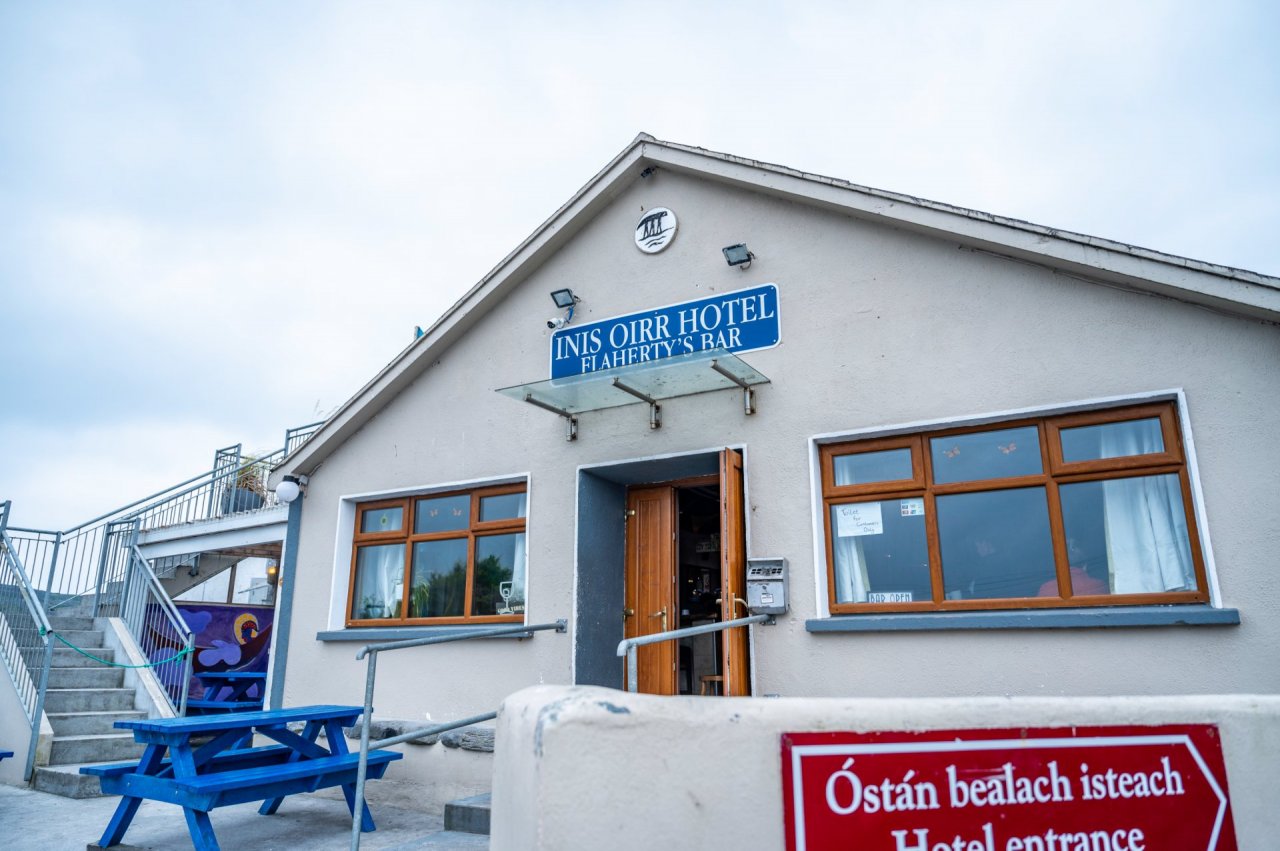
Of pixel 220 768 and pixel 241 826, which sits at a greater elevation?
pixel 220 768

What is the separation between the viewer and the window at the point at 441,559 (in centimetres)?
727

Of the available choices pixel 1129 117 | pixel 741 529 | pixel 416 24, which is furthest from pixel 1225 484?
pixel 416 24

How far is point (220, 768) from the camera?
577 centimetres

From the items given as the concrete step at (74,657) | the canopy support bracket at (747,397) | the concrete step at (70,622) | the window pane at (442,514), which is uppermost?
the canopy support bracket at (747,397)

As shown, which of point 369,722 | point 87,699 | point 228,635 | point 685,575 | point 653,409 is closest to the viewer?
point 369,722

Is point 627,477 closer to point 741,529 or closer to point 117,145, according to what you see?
point 741,529

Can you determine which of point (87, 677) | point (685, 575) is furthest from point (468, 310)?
point (87, 677)

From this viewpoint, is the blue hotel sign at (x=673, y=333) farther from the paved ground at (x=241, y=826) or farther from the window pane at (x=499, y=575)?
the paved ground at (x=241, y=826)

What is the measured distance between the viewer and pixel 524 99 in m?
11.2

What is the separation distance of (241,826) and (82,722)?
3387mm

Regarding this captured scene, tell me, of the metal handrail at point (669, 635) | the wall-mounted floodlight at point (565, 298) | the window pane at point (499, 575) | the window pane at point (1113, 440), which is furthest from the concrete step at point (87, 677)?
the window pane at point (1113, 440)

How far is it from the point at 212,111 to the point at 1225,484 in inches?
438

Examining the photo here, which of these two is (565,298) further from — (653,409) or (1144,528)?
(1144,528)

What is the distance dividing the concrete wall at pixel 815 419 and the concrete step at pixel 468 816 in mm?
1208
